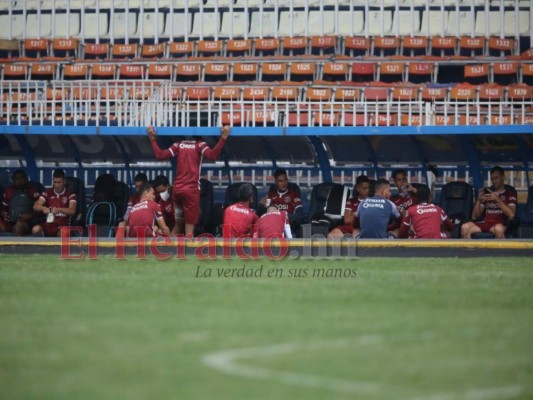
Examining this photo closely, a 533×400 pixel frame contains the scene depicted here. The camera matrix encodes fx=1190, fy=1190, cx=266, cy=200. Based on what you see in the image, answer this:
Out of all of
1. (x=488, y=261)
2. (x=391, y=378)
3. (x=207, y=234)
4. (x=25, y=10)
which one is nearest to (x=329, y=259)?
(x=488, y=261)

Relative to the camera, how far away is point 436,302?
388 inches

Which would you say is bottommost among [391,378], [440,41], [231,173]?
[391,378]

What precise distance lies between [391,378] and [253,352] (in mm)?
1110

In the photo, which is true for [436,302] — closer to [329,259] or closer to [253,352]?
[253,352]

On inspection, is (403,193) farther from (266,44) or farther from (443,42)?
(266,44)

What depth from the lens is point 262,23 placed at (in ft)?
107

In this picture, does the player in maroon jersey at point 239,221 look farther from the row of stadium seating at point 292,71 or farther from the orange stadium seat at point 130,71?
the orange stadium seat at point 130,71

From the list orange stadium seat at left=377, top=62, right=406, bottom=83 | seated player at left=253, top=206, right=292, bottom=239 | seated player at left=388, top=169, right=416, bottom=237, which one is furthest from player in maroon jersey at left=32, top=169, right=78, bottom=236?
orange stadium seat at left=377, top=62, right=406, bottom=83

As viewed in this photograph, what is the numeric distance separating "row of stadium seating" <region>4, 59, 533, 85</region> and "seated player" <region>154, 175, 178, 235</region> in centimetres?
1020

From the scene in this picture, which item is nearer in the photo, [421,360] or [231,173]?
[421,360]

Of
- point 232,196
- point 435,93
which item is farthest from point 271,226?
point 435,93

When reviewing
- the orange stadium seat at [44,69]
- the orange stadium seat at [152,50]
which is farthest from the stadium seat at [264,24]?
the orange stadium seat at [44,69]

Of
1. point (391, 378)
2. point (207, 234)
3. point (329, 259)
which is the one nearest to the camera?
point (391, 378)

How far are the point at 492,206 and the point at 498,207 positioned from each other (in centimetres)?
9
